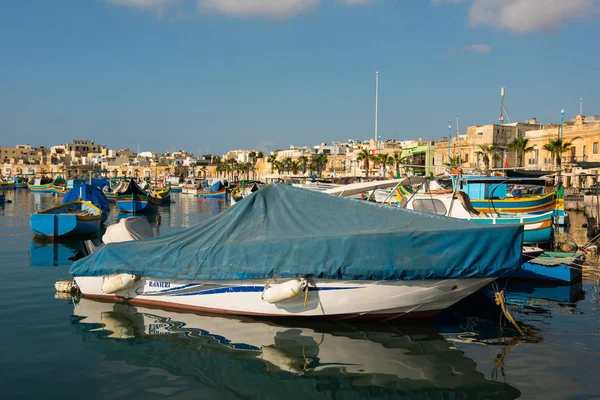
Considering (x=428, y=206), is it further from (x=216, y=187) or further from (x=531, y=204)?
(x=216, y=187)

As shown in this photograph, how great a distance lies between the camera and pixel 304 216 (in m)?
11.7

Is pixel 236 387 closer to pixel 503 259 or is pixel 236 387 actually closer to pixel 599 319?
pixel 503 259

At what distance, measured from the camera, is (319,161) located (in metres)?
114

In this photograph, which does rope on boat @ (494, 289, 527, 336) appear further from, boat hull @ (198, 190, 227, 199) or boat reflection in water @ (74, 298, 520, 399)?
boat hull @ (198, 190, 227, 199)

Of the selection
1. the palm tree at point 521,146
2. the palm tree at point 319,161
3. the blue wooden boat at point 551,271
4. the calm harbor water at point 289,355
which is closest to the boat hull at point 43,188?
the palm tree at point 319,161

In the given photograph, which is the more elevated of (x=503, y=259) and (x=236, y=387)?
(x=503, y=259)

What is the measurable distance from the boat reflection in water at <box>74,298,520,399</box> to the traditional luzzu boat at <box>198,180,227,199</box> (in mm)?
75120

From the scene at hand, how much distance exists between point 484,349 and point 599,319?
4315 mm

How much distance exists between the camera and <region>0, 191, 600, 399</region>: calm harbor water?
27.2 ft

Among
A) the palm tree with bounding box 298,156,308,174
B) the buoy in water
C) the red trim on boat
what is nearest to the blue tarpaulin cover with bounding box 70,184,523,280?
the red trim on boat

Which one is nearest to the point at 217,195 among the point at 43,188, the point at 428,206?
the point at 43,188

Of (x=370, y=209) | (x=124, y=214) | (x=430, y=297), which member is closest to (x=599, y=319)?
(x=430, y=297)

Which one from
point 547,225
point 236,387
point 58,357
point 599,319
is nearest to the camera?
point 236,387

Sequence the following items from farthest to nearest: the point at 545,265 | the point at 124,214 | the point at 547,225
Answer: the point at 124,214, the point at 547,225, the point at 545,265
